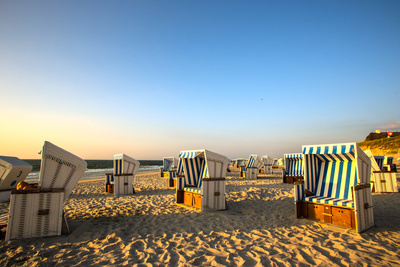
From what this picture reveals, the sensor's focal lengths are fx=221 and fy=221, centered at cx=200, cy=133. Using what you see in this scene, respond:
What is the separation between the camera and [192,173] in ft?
30.4

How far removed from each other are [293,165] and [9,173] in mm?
16460

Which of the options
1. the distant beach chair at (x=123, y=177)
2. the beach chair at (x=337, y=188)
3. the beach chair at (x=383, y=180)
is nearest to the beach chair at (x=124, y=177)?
the distant beach chair at (x=123, y=177)

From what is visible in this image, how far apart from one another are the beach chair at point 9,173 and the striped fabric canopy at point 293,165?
15.1m

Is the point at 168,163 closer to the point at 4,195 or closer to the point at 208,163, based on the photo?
the point at 4,195

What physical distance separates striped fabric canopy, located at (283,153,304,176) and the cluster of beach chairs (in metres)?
5.32

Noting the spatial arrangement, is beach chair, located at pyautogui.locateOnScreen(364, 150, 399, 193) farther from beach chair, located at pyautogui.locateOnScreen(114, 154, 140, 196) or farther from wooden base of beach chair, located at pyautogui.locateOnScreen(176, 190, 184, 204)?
beach chair, located at pyautogui.locateOnScreen(114, 154, 140, 196)

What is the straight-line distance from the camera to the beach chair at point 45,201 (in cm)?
473

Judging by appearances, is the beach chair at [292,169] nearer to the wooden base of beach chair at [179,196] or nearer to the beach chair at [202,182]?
the beach chair at [202,182]

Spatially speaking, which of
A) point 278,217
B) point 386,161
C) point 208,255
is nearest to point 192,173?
point 278,217

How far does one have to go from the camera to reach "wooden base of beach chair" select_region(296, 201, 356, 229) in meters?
5.47

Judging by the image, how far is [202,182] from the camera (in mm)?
7512

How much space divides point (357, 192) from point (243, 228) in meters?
2.84

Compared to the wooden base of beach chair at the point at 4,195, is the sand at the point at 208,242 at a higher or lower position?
lower

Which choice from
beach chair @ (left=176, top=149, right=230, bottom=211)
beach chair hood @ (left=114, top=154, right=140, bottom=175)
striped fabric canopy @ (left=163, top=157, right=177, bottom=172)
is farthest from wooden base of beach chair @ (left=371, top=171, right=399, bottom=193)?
striped fabric canopy @ (left=163, top=157, right=177, bottom=172)
